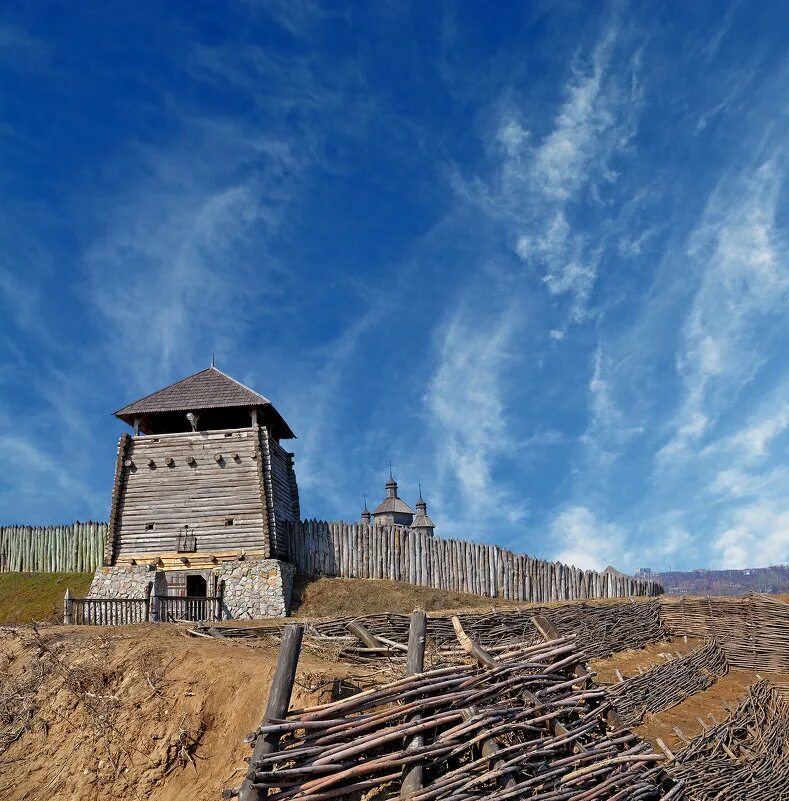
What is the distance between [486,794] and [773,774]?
23.0 feet

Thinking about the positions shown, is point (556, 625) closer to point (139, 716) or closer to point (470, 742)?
point (139, 716)

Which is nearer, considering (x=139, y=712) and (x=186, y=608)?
(x=139, y=712)

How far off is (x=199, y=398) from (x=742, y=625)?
17.6m

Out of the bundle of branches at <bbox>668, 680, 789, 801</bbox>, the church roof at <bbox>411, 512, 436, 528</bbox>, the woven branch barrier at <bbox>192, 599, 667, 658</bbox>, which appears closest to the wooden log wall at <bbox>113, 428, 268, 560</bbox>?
the woven branch barrier at <bbox>192, 599, 667, 658</bbox>

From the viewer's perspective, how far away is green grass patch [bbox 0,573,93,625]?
22.3 meters

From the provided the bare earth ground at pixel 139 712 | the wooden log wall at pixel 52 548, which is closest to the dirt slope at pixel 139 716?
the bare earth ground at pixel 139 712

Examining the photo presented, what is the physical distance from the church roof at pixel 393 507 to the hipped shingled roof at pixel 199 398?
2201 centimetres

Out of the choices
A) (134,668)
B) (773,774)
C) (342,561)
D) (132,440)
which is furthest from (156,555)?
(773,774)

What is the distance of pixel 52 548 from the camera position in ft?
90.9

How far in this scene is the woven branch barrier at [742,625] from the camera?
1531 centimetres

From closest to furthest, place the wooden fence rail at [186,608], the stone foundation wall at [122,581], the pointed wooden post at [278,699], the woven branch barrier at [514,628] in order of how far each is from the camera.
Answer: the pointed wooden post at [278,699] → the woven branch barrier at [514,628] → the wooden fence rail at [186,608] → the stone foundation wall at [122,581]

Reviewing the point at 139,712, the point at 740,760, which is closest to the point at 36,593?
the point at 139,712

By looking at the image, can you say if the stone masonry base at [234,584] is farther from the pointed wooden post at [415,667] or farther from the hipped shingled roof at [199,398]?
the pointed wooden post at [415,667]

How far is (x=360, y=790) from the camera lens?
4.33m
